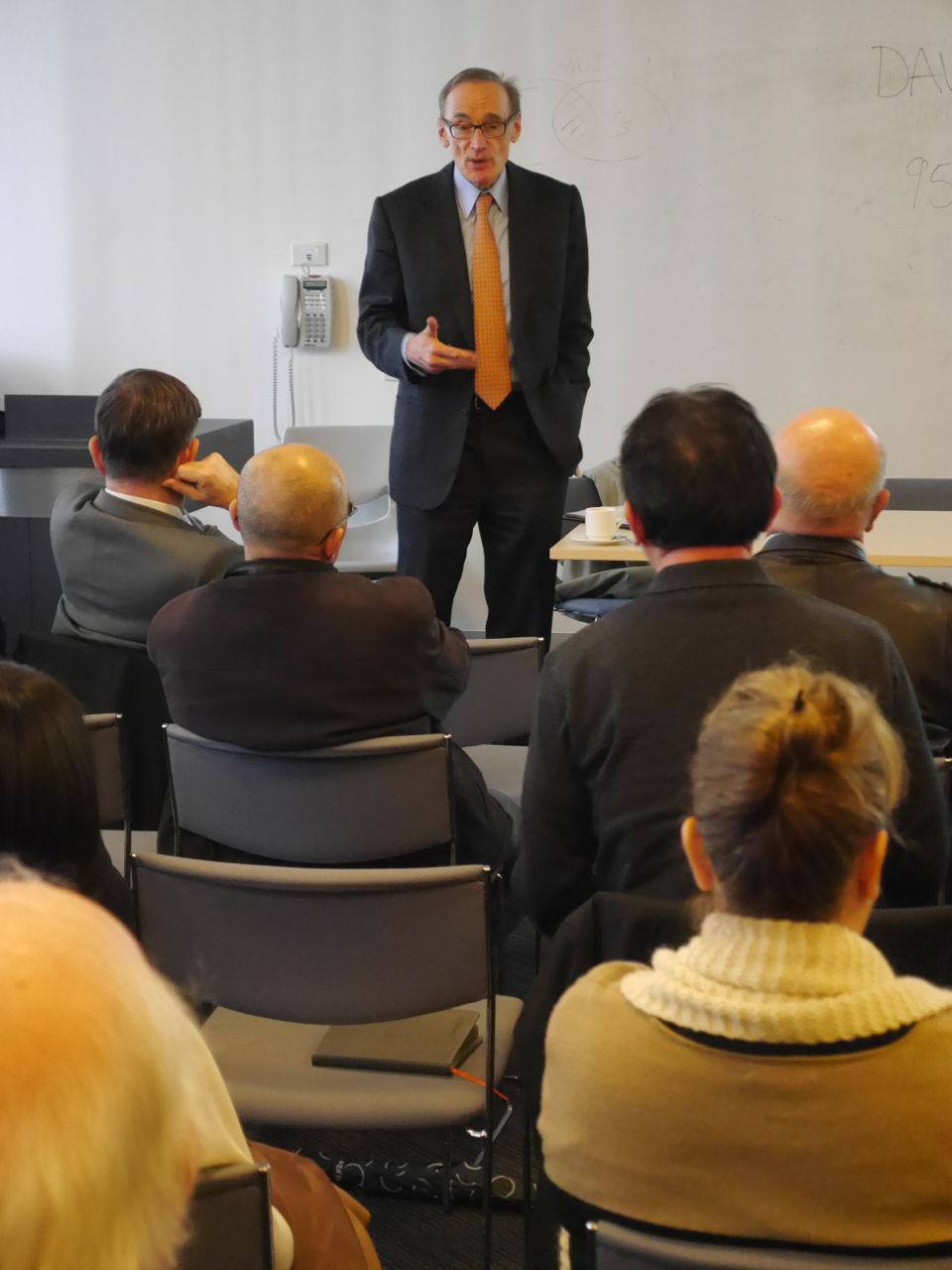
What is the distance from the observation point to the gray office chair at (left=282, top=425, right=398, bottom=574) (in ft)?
16.5

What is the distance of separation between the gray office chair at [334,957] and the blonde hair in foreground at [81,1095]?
2.34ft

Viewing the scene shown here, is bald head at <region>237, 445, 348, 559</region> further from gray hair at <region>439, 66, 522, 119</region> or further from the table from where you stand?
gray hair at <region>439, 66, 522, 119</region>

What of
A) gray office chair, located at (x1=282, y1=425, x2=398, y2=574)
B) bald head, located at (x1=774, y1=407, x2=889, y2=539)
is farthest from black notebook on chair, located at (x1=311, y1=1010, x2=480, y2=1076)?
gray office chair, located at (x1=282, y1=425, x2=398, y2=574)

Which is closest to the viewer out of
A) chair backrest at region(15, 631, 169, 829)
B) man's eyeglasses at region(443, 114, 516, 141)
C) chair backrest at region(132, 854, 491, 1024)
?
chair backrest at region(132, 854, 491, 1024)

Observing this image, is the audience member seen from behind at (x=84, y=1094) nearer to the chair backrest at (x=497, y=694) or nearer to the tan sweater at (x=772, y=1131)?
the tan sweater at (x=772, y=1131)

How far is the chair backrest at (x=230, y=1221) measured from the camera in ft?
2.85

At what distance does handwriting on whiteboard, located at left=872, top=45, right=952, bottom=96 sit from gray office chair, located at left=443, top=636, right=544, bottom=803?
11.4 feet

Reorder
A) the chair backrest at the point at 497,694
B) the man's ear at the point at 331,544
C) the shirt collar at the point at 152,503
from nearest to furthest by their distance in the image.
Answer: the man's ear at the point at 331,544
the chair backrest at the point at 497,694
the shirt collar at the point at 152,503

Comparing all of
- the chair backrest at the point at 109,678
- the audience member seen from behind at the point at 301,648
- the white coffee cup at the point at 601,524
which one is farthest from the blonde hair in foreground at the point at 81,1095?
the white coffee cup at the point at 601,524

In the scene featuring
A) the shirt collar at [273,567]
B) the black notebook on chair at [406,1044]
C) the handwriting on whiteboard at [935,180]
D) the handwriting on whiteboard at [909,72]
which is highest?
the handwriting on whiteboard at [909,72]

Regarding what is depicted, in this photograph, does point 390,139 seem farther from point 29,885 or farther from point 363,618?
point 29,885

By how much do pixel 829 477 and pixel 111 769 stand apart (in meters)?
1.27

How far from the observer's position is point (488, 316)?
3090 millimetres

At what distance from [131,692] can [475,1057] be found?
3.47ft
